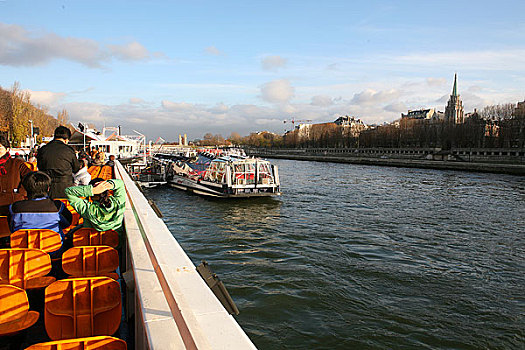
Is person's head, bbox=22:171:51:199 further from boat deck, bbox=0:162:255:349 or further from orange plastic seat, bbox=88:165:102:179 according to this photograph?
orange plastic seat, bbox=88:165:102:179

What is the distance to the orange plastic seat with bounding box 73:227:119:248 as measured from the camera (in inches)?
180

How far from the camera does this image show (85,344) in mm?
2266

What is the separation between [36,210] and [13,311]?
175 cm

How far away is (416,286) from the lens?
923 cm

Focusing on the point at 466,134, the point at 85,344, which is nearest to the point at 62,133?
the point at 85,344

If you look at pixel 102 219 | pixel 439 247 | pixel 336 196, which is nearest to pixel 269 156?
pixel 336 196

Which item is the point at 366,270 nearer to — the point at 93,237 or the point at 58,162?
the point at 93,237

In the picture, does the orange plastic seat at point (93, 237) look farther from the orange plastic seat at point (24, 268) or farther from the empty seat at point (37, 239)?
the orange plastic seat at point (24, 268)

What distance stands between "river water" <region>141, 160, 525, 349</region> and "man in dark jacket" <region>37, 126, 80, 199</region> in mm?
4217

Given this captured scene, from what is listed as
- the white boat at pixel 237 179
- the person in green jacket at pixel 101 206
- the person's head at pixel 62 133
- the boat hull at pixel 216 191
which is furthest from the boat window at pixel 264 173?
the person in green jacket at pixel 101 206

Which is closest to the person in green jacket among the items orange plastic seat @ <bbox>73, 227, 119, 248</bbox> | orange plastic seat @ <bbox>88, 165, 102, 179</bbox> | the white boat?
orange plastic seat @ <bbox>73, 227, 119, 248</bbox>

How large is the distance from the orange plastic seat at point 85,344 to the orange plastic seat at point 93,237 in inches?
98.0

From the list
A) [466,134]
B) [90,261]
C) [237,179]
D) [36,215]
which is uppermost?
[466,134]

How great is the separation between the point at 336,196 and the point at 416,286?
52.6 ft
